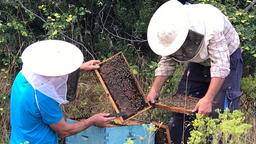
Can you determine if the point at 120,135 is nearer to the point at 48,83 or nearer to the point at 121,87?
the point at 121,87

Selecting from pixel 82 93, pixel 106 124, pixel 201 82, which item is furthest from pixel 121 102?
pixel 82 93

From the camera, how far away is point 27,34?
19.7 feet

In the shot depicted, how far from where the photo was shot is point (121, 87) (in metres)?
4.72

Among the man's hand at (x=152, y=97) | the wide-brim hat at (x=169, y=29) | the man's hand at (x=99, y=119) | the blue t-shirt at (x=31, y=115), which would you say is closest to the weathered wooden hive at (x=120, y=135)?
the man's hand at (x=99, y=119)

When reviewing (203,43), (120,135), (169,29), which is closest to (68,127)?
(120,135)

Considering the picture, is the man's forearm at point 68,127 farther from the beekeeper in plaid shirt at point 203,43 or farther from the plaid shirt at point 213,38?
the plaid shirt at point 213,38

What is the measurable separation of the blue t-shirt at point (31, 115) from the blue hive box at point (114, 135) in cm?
37

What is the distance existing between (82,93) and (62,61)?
242cm

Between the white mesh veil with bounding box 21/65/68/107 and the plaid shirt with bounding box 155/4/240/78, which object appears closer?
the white mesh veil with bounding box 21/65/68/107

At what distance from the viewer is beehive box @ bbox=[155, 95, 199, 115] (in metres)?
4.20

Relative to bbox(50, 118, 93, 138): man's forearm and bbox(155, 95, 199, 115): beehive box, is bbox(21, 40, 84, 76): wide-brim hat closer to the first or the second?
bbox(50, 118, 93, 138): man's forearm

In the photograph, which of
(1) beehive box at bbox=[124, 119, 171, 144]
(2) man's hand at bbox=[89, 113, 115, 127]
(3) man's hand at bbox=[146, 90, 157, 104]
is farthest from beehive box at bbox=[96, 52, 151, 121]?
(2) man's hand at bbox=[89, 113, 115, 127]

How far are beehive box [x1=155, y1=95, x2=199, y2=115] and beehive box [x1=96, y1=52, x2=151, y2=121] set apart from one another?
0.16m

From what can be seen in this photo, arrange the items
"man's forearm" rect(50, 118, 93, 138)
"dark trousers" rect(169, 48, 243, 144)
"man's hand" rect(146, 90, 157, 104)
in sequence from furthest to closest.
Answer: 1. "man's hand" rect(146, 90, 157, 104)
2. "dark trousers" rect(169, 48, 243, 144)
3. "man's forearm" rect(50, 118, 93, 138)
